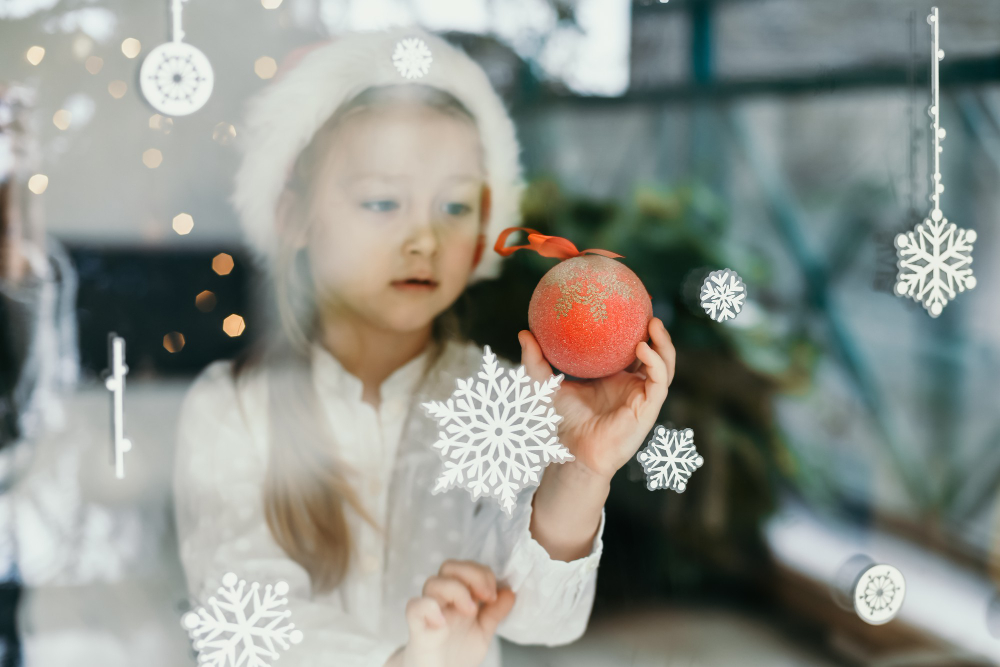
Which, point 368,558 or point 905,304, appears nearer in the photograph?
point 368,558

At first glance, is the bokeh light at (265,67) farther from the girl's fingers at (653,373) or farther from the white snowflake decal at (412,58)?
the girl's fingers at (653,373)

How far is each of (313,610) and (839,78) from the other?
885 mm

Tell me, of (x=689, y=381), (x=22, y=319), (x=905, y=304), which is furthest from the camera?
(x=905, y=304)

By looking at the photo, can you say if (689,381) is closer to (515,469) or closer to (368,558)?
(515,469)

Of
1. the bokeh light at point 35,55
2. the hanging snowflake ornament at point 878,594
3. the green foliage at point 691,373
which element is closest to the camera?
the bokeh light at point 35,55

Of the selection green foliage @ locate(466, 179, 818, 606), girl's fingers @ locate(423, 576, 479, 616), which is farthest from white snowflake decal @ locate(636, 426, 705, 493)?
girl's fingers @ locate(423, 576, 479, 616)

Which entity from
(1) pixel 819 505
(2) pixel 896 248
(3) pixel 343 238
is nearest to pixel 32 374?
(3) pixel 343 238

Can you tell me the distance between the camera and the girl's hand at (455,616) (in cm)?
66

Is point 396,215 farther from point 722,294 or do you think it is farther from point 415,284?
point 722,294

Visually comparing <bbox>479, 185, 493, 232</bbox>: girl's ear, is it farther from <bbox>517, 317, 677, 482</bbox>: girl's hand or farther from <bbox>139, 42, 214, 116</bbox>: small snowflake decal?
<bbox>139, 42, 214, 116</bbox>: small snowflake decal

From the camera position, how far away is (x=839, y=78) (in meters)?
0.82

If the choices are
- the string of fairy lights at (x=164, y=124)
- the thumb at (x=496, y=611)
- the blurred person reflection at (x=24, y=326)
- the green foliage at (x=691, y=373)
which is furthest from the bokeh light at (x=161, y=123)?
the thumb at (x=496, y=611)

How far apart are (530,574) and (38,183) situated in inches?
24.0

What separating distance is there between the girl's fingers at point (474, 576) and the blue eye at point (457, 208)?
1.22 feet
